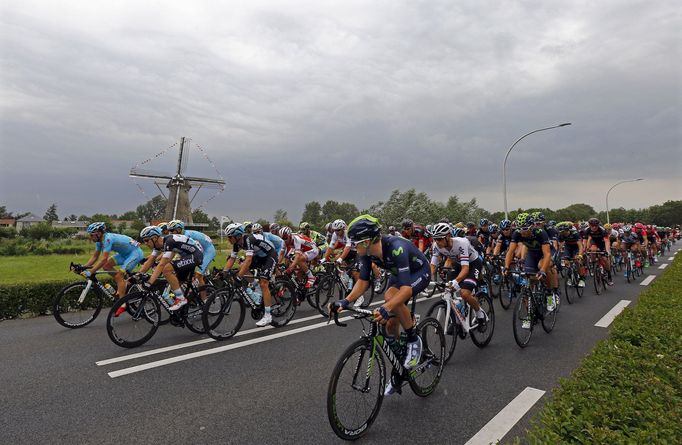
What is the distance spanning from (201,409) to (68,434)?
1.12 meters

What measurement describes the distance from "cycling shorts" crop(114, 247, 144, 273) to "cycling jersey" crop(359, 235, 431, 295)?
20.3ft

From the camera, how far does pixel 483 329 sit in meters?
5.91

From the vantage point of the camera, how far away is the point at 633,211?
418ft

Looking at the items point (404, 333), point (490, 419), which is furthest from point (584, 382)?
point (404, 333)

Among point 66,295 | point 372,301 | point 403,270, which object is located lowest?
point 372,301

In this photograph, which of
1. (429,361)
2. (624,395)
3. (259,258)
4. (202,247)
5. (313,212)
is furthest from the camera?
(313,212)

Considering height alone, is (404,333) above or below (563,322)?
above

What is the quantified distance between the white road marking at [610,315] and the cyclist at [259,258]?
245 inches

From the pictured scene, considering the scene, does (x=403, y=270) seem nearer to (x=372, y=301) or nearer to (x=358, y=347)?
(x=358, y=347)

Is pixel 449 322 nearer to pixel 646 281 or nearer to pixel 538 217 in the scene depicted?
pixel 538 217

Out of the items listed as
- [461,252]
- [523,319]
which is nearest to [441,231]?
[461,252]

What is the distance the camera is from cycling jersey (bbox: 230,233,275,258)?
731 cm

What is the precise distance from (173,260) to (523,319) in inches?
237

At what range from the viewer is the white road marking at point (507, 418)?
3.36m
